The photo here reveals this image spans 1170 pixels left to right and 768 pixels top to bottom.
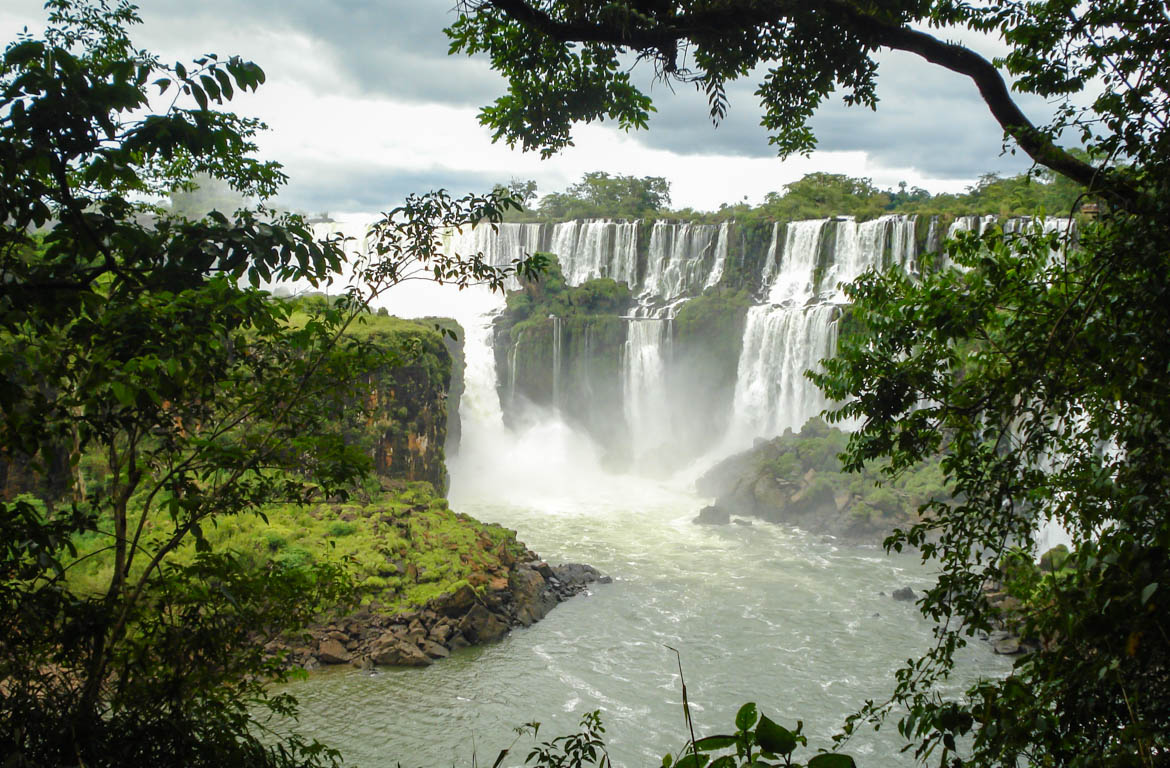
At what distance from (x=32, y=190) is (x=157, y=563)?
1.38 meters

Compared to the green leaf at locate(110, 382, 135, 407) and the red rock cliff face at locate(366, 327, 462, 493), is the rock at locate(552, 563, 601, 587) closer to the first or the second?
the red rock cliff face at locate(366, 327, 462, 493)

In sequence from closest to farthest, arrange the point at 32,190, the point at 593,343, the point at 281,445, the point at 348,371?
the point at 32,190
the point at 281,445
the point at 348,371
the point at 593,343

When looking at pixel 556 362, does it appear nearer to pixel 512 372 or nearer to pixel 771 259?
pixel 512 372

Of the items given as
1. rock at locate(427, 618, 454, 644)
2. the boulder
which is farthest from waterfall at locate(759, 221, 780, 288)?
rock at locate(427, 618, 454, 644)

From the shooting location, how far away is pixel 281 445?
11.0ft

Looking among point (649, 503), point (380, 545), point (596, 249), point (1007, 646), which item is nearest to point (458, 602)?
point (380, 545)

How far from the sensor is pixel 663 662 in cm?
1254

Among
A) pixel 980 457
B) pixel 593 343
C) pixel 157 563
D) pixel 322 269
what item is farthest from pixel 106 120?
pixel 593 343

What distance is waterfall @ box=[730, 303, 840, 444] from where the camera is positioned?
82.5 feet

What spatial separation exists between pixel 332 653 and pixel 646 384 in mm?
19661

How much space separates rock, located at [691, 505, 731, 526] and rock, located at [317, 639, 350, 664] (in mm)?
Answer: 11826

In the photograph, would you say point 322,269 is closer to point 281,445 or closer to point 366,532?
point 281,445

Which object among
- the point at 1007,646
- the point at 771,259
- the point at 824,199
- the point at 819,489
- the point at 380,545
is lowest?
the point at 1007,646

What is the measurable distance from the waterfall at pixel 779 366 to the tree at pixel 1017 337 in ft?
65.9
